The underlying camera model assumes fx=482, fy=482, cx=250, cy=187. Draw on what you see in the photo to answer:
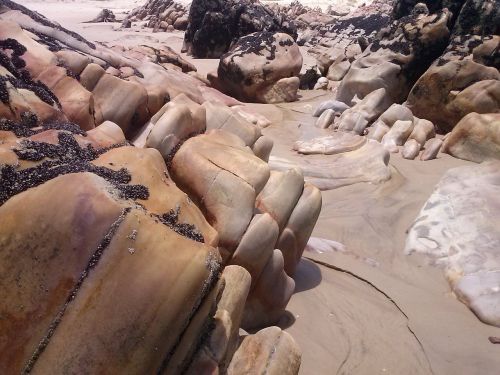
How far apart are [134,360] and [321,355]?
145 cm

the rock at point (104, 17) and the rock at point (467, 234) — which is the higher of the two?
the rock at point (467, 234)

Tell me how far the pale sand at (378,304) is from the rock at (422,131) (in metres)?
1.45

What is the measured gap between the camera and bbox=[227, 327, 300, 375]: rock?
2.42 meters

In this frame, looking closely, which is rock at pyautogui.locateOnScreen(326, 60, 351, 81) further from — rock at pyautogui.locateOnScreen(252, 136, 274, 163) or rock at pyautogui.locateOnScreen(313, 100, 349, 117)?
rock at pyautogui.locateOnScreen(252, 136, 274, 163)

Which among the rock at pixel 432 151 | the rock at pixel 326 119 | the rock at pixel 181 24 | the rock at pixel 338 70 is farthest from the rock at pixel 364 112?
the rock at pixel 181 24

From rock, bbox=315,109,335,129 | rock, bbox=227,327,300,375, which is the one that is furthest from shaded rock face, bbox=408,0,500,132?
rock, bbox=227,327,300,375

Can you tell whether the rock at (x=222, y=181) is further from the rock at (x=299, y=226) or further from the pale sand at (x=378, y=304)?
the pale sand at (x=378, y=304)

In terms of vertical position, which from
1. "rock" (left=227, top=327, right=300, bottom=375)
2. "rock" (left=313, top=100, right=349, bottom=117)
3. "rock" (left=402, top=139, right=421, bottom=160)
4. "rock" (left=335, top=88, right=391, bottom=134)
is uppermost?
"rock" (left=227, top=327, right=300, bottom=375)

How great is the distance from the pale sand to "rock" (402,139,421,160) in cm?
90

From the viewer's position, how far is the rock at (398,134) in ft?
21.8

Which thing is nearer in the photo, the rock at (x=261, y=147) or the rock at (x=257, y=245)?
the rock at (x=257, y=245)

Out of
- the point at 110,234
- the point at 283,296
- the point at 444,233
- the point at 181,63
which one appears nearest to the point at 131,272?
the point at 110,234

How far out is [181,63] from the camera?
9070mm

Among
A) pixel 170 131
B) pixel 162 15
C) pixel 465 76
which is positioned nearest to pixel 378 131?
pixel 465 76
